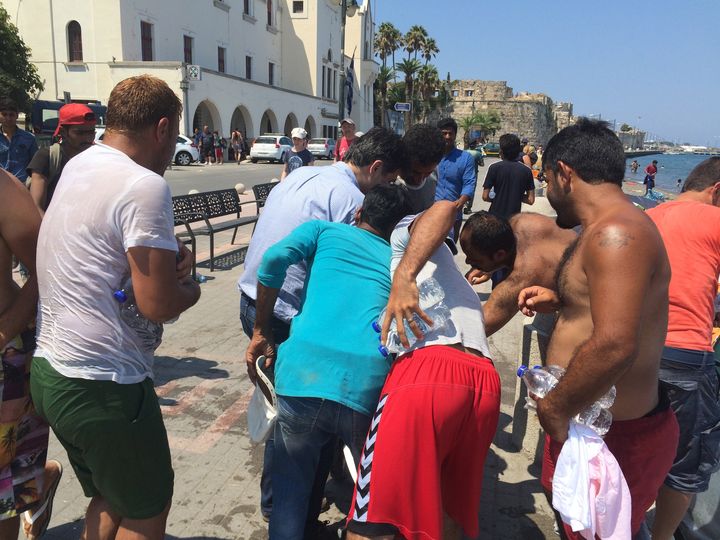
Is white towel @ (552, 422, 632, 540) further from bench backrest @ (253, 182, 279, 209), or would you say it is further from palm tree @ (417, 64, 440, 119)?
palm tree @ (417, 64, 440, 119)

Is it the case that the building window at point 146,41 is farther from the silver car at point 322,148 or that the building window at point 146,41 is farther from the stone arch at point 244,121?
the silver car at point 322,148

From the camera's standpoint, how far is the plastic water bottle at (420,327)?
200cm

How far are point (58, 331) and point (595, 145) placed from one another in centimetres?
189

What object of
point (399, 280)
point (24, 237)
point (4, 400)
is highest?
point (24, 237)

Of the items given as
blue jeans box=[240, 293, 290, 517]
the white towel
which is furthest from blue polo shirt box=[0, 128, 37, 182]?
the white towel

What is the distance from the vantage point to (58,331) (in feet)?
5.94

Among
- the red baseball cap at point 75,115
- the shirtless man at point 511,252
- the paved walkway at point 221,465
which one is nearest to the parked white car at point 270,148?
the paved walkway at point 221,465

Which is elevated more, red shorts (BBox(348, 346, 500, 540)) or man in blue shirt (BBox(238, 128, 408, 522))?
man in blue shirt (BBox(238, 128, 408, 522))

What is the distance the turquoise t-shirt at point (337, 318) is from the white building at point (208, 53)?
27.6m

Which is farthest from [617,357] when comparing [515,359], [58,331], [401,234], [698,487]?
[515,359]

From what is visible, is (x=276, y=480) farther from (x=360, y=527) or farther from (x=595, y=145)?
(x=595, y=145)

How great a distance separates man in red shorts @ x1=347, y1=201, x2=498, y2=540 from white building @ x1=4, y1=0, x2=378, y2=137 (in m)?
28.0

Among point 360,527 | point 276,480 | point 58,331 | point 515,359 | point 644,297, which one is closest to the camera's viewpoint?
point 644,297

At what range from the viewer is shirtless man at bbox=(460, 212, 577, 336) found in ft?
7.44
